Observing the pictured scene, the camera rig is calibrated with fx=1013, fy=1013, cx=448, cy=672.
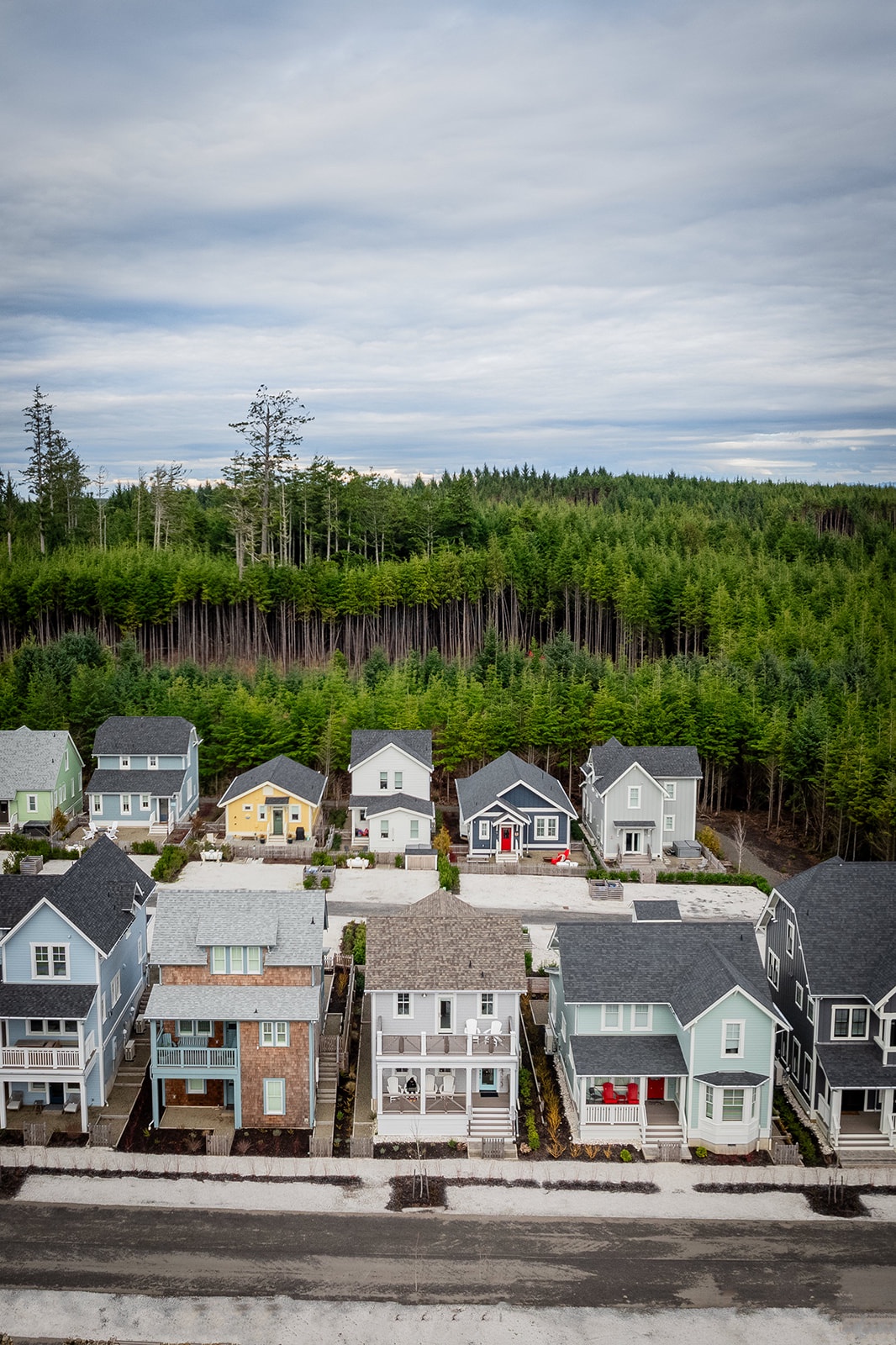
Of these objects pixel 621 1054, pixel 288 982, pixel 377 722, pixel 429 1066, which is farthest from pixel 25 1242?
pixel 377 722

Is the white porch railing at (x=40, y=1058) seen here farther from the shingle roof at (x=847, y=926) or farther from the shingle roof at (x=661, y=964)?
the shingle roof at (x=847, y=926)

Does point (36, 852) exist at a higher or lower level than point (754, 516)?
lower

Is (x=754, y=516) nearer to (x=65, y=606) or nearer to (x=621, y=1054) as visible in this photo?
(x=65, y=606)

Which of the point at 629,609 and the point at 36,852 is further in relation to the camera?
the point at 629,609

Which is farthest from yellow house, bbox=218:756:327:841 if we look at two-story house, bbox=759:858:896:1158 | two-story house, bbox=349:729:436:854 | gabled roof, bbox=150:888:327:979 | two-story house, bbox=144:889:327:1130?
two-story house, bbox=759:858:896:1158

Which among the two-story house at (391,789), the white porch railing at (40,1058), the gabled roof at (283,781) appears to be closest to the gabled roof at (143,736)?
the gabled roof at (283,781)

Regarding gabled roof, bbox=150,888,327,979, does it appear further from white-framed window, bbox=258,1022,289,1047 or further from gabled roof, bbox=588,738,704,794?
gabled roof, bbox=588,738,704,794
